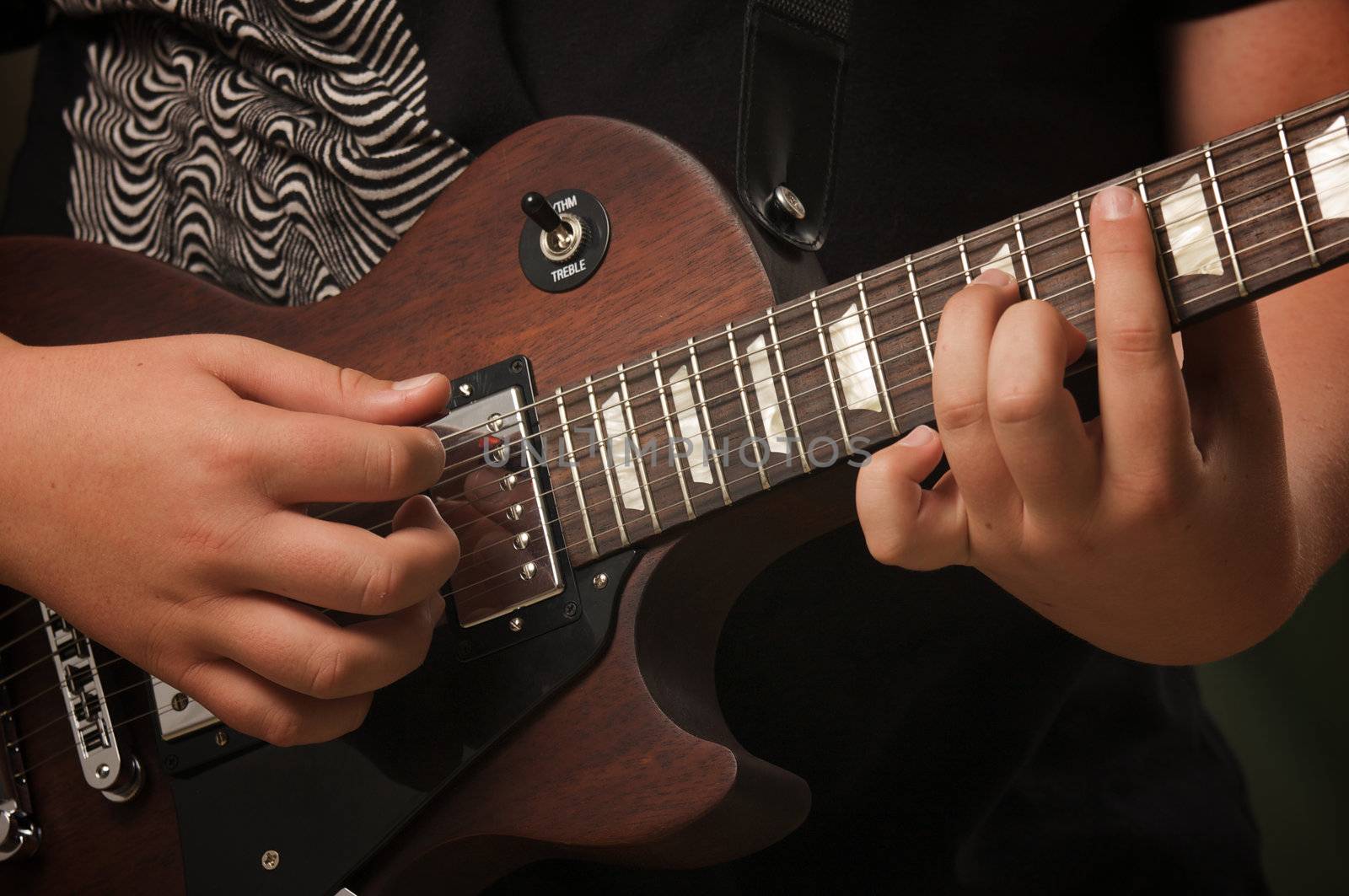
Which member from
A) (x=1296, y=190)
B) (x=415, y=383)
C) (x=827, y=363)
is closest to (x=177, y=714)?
(x=415, y=383)

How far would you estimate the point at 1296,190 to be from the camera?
43 centimetres

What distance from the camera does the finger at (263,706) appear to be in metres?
0.57

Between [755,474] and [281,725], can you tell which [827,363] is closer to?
[755,474]

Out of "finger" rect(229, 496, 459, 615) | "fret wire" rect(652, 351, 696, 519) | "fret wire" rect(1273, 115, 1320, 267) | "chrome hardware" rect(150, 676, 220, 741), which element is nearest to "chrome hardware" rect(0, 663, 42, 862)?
"chrome hardware" rect(150, 676, 220, 741)

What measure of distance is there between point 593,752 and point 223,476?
0.28m

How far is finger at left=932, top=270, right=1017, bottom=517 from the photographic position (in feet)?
1.48

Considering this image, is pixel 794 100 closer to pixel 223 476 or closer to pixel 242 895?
pixel 223 476

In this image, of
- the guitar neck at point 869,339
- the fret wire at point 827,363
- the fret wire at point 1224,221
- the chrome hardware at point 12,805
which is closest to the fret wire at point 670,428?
the guitar neck at point 869,339

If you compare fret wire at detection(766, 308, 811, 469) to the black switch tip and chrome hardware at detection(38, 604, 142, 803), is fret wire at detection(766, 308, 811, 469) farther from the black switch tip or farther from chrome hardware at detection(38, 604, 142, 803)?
chrome hardware at detection(38, 604, 142, 803)

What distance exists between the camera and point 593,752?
591mm

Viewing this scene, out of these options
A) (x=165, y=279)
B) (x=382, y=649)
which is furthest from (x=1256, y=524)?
(x=165, y=279)

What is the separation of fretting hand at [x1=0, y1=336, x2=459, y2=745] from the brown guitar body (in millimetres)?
103

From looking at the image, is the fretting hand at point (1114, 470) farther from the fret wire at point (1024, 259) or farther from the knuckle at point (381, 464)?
the knuckle at point (381, 464)

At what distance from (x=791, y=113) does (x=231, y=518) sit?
0.44 meters
